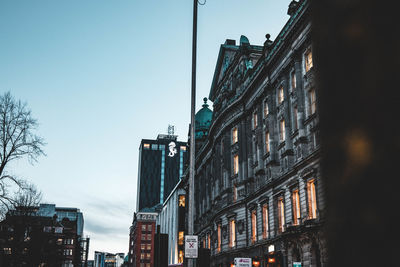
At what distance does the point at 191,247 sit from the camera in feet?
46.3

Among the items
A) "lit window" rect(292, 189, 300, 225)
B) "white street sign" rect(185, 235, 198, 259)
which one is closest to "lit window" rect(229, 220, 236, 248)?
"lit window" rect(292, 189, 300, 225)

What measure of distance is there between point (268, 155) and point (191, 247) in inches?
915

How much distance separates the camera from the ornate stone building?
28.5 meters

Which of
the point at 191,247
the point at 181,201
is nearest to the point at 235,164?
the point at 191,247

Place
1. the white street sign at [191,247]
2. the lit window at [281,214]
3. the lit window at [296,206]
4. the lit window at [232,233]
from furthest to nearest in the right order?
the lit window at [232,233], the lit window at [281,214], the lit window at [296,206], the white street sign at [191,247]

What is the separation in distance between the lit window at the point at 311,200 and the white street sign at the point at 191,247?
48.2ft

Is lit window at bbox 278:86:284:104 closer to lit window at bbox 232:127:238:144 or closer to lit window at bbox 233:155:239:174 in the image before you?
lit window at bbox 232:127:238:144

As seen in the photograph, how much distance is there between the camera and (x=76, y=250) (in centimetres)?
14475

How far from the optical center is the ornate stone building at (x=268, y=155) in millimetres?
28469

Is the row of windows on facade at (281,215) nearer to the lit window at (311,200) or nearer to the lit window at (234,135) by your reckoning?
the lit window at (311,200)

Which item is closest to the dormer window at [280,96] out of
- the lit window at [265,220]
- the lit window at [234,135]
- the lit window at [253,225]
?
the lit window at [265,220]

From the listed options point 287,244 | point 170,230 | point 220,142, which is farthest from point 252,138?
point 170,230

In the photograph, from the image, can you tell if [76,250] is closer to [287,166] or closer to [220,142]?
[220,142]

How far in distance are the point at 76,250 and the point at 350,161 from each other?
155 metres
